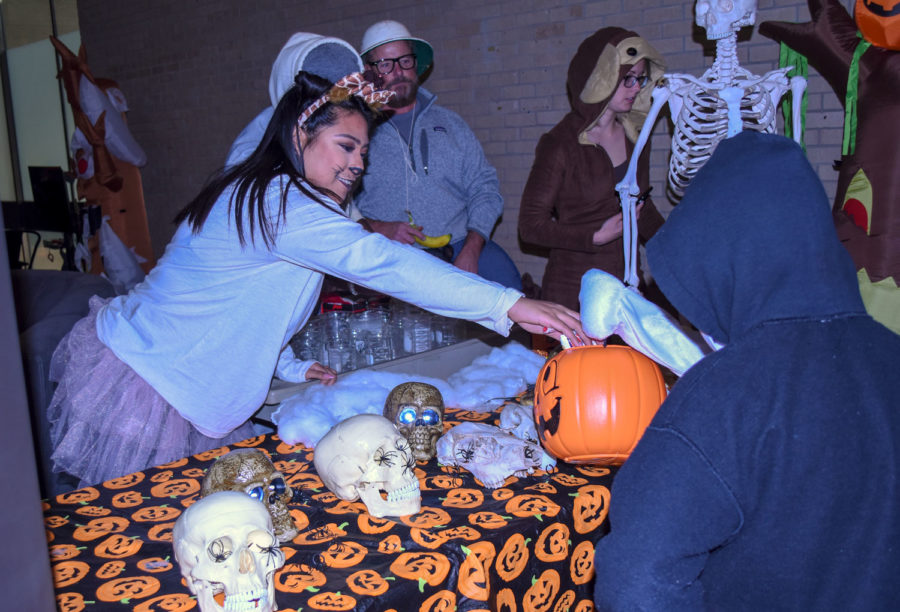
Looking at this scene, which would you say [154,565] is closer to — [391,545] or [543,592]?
[391,545]

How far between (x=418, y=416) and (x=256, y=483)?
56 centimetres

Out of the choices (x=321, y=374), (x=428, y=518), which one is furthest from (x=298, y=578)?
(x=321, y=374)

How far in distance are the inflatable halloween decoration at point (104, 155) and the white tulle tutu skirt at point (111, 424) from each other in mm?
5478

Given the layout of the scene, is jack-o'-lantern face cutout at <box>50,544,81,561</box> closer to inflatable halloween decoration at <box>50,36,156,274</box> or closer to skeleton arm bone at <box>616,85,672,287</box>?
skeleton arm bone at <box>616,85,672,287</box>

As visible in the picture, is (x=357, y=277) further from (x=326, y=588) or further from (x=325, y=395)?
(x=326, y=588)

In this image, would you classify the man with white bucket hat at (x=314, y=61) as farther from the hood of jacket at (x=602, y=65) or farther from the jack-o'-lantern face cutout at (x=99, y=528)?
the hood of jacket at (x=602, y=65)

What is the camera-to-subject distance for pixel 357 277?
6.99 feet

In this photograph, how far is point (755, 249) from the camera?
115 centimetres

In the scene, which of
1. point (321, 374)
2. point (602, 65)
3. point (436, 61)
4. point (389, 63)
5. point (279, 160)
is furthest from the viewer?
point (436, 61)

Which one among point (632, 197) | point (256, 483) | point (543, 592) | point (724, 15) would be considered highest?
point (724, 15)

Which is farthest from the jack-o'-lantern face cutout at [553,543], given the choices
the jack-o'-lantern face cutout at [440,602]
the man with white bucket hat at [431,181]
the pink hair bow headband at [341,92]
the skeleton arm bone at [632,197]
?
the man with white bucket hat at [431,181]

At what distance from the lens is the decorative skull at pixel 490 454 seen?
6.23 ft

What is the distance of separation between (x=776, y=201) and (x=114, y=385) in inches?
79.3

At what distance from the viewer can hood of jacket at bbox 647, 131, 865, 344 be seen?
1128 mm
